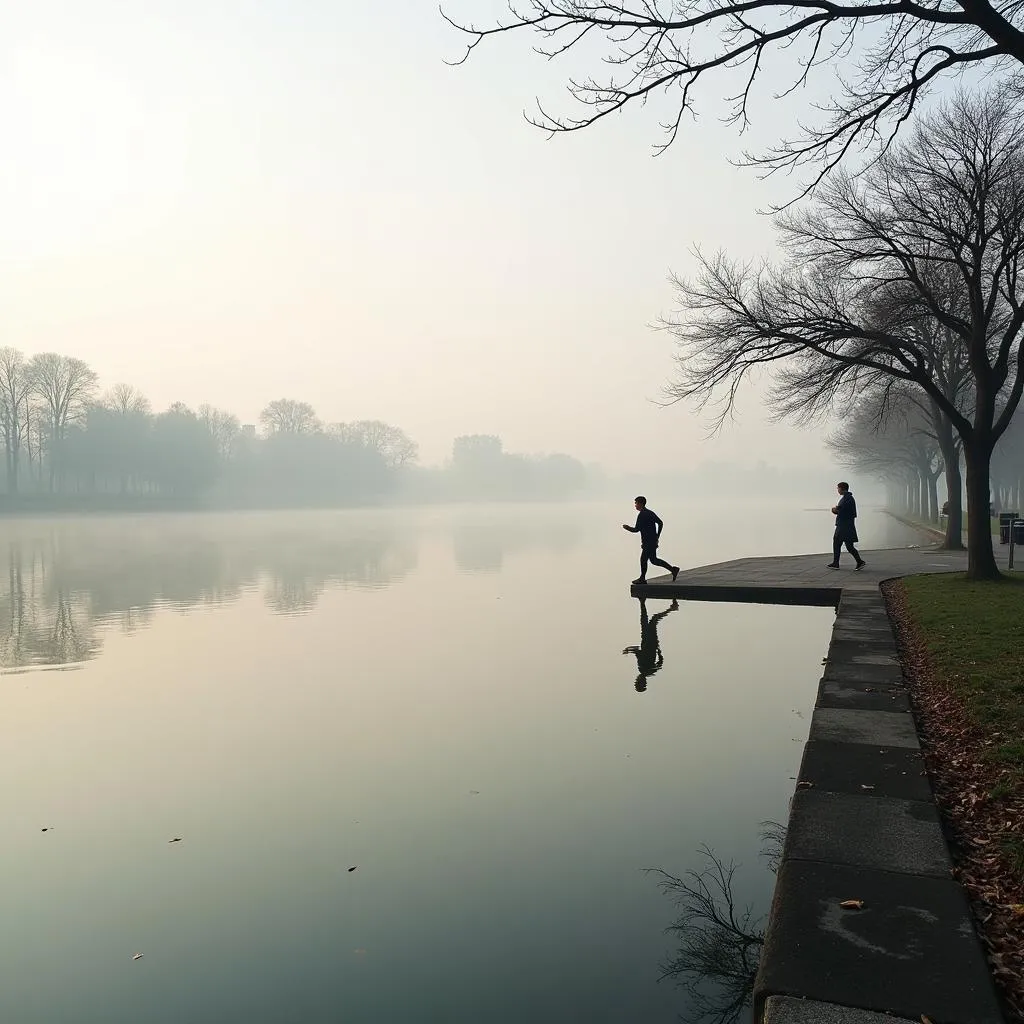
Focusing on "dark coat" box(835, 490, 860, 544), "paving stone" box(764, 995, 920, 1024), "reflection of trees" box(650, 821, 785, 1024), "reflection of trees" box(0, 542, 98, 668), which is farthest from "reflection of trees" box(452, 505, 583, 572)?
"paving stone" box(764, 995, 920, 1024)

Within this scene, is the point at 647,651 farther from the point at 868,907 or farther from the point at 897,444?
the point at 897,444

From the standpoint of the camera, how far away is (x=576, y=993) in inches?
164

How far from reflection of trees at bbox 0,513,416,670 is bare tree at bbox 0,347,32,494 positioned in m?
40.6

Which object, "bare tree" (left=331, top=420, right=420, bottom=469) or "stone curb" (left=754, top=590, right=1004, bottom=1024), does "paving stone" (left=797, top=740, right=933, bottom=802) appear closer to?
"stone curb" (left=754, top=590, right=1004, bottom=1024)

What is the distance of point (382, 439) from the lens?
139 metres

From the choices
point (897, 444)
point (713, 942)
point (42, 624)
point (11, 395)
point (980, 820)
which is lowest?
point (713, 942)

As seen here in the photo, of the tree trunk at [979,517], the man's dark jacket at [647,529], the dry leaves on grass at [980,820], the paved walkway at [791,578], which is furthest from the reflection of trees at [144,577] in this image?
the tree trunk at [979,517]

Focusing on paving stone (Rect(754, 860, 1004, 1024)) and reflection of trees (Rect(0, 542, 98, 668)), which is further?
reflection of trees (Rect(0, 542, 98, 668))

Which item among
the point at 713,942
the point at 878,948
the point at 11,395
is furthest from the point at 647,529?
the point at 11,395

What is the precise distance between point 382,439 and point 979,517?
12627cm

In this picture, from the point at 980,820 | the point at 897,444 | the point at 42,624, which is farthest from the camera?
the point at 897,444

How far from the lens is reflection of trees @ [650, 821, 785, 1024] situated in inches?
162

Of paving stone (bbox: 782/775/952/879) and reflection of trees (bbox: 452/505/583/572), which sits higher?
paving stone (bbox: 782/775/952/879)

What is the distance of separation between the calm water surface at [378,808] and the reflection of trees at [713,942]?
0.08 m
